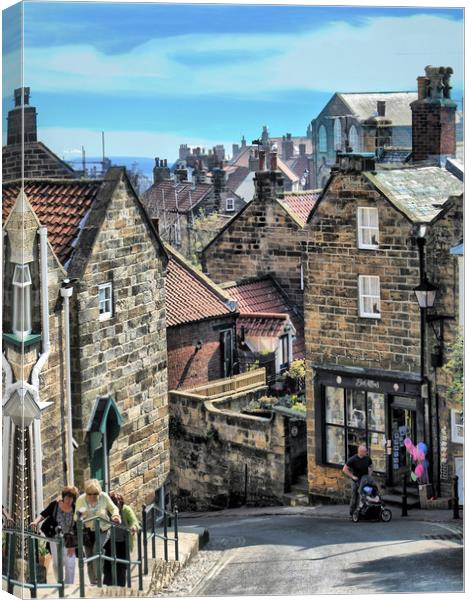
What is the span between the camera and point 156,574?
900 inches

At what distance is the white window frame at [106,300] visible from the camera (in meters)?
23.0

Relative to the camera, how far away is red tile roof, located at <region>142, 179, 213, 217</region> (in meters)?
23.5

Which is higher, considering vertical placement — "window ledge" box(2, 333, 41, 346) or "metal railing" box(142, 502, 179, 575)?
"window ledge" box(2, 333, 41, 346)

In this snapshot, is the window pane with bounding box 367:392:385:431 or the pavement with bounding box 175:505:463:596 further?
the window pane with bounding box 367:392:385:431

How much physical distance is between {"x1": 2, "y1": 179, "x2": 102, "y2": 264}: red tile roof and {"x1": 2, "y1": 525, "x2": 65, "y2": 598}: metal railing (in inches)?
114

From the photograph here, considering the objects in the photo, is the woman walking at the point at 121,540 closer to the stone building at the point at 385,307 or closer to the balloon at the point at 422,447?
the stone building at the point at 385,307

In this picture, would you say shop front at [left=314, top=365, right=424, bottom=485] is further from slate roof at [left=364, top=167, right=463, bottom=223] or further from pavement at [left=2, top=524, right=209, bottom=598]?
slate roof at [left=364, top=167, right=463, bottom=223]

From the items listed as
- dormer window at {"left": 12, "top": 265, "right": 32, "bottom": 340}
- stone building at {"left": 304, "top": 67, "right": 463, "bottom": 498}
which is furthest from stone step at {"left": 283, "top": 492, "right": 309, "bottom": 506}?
dormer window at {"left": 12, "top": 265, "right": 32, "bottom": 340}

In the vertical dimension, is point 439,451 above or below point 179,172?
below

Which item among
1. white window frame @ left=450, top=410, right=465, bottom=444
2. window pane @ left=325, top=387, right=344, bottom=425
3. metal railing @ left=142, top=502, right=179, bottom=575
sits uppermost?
window pane @ left=325, top=387, right=344, bottom=425

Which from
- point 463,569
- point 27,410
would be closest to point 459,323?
point 463,569

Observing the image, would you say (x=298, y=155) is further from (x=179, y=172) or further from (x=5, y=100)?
(x=5, y=100)

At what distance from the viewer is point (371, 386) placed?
23609 millimetres

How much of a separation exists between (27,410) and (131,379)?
133 centimetres
